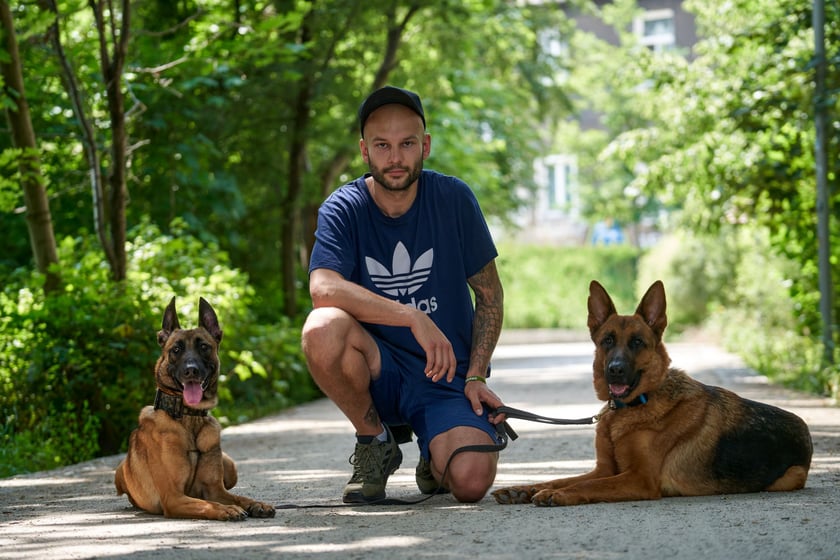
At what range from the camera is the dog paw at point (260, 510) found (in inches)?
235

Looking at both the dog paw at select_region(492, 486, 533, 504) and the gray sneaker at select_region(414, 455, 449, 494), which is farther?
the gray sneaker at select_region(414, 455, 449, 494)

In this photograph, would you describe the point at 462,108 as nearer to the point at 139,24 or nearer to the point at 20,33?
the point at 139,24

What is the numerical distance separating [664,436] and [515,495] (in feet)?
2.69

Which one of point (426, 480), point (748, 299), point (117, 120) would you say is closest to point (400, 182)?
point (426, 480)

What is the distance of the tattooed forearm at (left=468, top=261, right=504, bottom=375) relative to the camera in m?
6.64

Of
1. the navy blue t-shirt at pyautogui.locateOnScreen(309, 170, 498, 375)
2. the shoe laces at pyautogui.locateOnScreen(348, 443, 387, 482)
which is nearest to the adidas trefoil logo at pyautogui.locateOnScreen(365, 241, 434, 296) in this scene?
the navy blue t-shirt at pyautogui.locateOnScreen(309, 170, 498, 375)

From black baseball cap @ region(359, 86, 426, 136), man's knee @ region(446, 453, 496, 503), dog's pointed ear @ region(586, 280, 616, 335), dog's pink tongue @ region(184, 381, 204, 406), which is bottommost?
man's knee @ region(446, 453, 496, 503)

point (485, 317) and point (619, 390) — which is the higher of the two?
point (485, 317)

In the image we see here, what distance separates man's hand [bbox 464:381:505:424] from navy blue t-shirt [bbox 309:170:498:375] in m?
0.27

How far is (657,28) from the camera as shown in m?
54.8

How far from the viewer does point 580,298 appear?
38.8 metres

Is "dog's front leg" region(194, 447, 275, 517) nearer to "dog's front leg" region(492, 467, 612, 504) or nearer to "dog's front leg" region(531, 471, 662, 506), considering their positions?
"dog's front leg" region(492, 467, 612, 504)

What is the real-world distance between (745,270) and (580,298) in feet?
42.9

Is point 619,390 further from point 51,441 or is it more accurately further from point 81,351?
point 81,351
